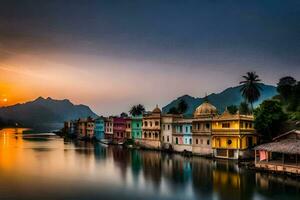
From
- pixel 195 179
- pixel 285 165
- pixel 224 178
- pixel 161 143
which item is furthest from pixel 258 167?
pixel 161 143

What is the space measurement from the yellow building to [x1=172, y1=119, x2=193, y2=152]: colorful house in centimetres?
886

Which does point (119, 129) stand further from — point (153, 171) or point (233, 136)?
point (153, 171)

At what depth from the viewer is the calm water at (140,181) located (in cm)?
3634

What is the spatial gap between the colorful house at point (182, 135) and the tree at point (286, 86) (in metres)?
28.2

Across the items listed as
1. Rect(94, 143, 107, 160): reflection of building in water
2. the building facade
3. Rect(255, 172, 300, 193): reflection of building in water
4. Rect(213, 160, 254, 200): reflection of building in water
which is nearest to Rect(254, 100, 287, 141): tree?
Rect(213, 160, 254, 200): reflection of building in water

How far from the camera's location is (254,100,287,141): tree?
59.9 metres

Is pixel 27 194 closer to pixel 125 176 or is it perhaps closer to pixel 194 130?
pixel 125 176

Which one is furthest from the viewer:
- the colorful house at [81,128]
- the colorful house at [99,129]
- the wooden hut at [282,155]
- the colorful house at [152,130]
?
the colorful house at [81,128]

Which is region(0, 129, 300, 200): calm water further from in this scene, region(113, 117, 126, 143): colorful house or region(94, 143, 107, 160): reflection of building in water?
region(113, 117, 126, 143): colorful house

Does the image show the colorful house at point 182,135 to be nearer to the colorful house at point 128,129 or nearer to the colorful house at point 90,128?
the colorful house at point 128,129

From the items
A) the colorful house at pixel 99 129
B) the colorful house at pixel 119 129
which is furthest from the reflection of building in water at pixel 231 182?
the colorful house at pixel 99 129

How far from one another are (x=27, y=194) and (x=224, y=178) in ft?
80.4

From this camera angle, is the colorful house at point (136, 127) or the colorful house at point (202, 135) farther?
the colorful house at point (136, 127)

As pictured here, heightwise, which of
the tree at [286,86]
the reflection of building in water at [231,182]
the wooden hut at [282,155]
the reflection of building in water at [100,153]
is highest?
the tree at [286,86]
